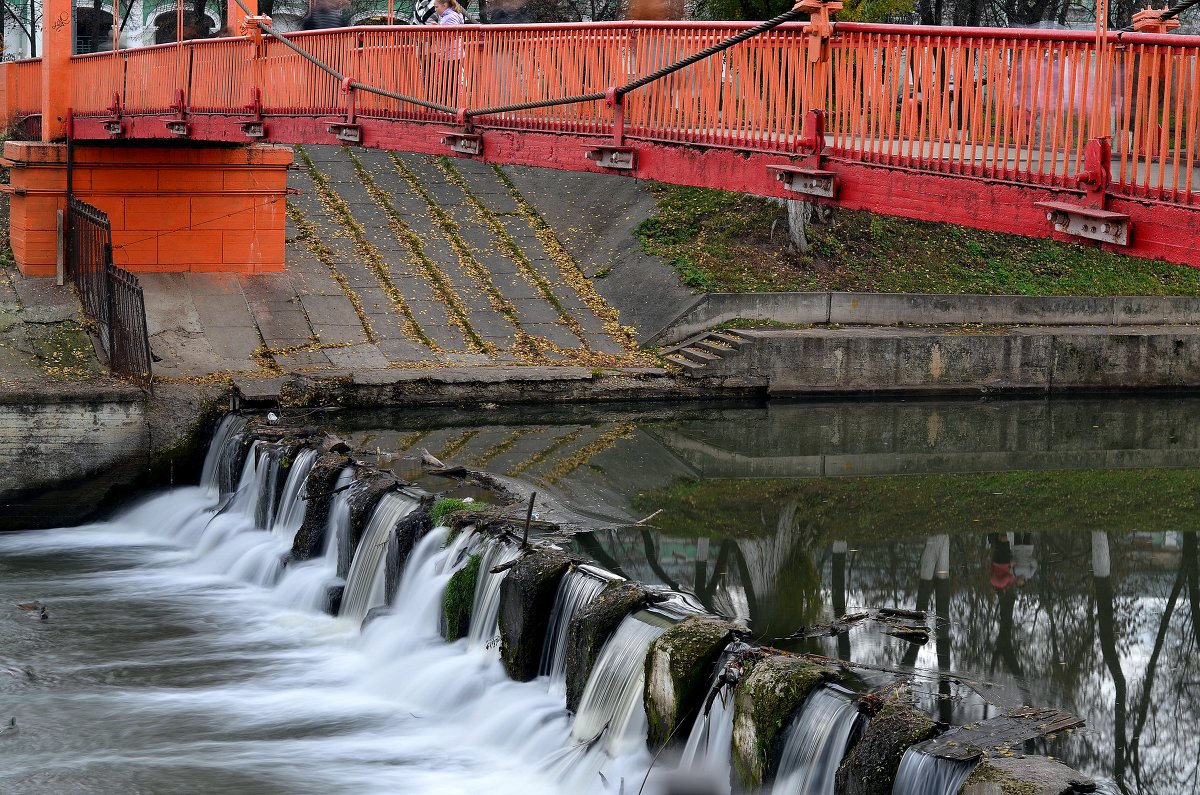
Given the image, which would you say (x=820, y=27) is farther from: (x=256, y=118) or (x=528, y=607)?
(x=256, y=118)

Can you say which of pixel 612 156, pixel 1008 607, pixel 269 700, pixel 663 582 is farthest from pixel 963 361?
pixel 269 700

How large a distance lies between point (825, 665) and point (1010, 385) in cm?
1716

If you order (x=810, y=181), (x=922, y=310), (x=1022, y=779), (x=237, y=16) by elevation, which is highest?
(x=237, y=16)

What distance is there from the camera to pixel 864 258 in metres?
27.7

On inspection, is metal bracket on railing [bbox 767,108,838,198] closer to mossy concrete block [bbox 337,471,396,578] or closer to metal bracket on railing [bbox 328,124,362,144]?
mossy concrete block [bbox 337,471,396,578]

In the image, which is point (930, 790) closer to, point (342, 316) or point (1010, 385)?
point (342, 316)

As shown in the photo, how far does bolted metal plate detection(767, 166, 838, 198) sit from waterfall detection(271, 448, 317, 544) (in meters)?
6.85

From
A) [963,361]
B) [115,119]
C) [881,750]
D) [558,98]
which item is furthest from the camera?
[963,361]

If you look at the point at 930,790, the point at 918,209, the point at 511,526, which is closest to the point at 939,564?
the point at 511,526

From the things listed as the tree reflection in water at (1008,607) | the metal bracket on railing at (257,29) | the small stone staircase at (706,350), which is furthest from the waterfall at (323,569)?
the small stone staircase at (706,350)

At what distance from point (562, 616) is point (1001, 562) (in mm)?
6407

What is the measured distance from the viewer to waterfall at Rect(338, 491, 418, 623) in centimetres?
1391

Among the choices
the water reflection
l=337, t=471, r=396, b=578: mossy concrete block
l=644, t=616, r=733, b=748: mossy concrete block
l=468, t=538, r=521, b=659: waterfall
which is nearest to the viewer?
l=644, t=616, r=733, b=748: mossy concrete block

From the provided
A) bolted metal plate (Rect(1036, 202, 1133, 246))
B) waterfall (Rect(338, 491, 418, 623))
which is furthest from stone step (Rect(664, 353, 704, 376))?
bolted metal plate (Rect(1036, 202, 1133, 246))
